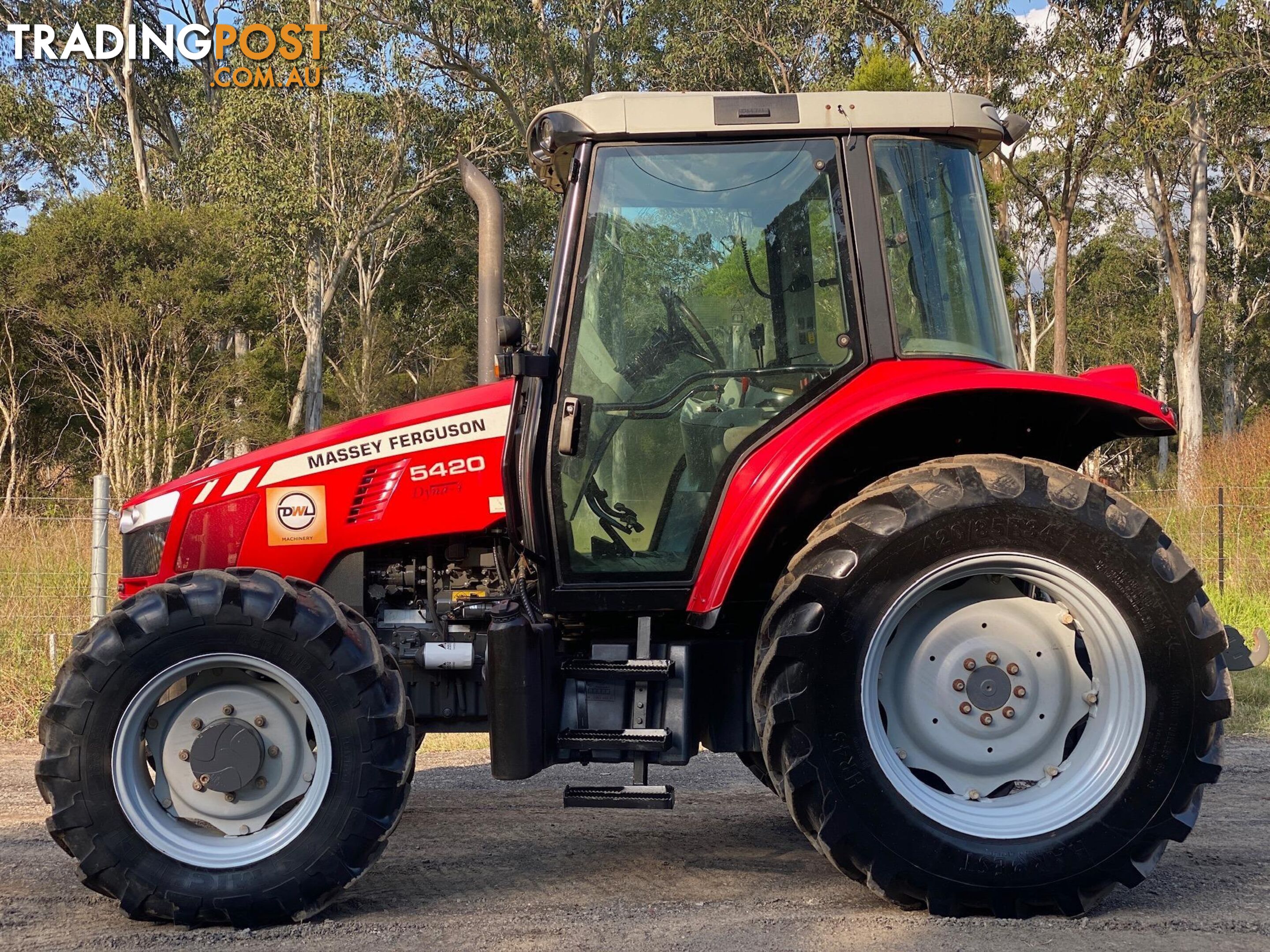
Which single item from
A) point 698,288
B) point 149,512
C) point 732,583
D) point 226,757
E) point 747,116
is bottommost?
point 226,757

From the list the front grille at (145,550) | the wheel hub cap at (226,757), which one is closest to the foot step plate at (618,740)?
the wheel hub cap at (226,757)

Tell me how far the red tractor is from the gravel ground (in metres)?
0.13

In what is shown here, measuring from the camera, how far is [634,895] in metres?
3.65

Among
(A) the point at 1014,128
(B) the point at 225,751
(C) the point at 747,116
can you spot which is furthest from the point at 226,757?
(A) the point at 1014,128

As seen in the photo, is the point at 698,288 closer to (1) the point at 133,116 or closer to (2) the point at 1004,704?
(2) the point at 1004,704

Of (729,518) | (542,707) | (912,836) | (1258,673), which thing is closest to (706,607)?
(729,518)

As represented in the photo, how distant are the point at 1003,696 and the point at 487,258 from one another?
2.04 m

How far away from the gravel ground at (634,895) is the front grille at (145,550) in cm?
95

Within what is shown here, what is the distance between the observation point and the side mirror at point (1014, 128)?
3.80m

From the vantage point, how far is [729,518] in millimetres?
3518

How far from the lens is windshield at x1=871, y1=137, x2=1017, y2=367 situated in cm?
361

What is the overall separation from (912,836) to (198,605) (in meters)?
2.01

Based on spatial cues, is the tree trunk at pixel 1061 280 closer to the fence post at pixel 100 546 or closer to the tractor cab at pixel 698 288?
the fence post at pixel 100 546

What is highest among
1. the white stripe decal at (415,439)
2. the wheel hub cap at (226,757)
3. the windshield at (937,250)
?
the windshield at (937,250)
